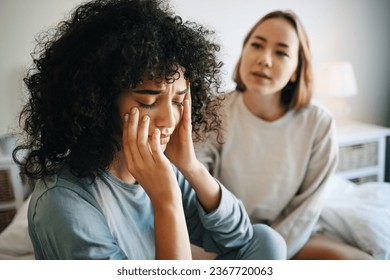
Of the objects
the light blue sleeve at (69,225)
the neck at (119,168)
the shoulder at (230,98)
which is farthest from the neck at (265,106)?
the light blue sleeve at (69,225)

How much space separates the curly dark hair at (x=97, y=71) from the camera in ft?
1.66

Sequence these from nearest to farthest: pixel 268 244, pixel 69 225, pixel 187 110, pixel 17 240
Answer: pixel 69 225 → pixel 187 110 → pixel 268 244 → pixel 17 240

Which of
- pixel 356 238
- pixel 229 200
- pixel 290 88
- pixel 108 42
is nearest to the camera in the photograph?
pixel 108 42

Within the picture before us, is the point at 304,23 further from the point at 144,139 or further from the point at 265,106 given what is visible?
the point at 144,139

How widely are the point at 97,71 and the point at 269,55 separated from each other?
473mm

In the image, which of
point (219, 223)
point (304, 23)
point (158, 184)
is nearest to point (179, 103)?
point (158, 184)

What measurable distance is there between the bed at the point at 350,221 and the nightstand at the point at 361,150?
0.03 meters

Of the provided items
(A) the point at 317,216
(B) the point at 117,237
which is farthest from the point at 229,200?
(A) the point at 317,216

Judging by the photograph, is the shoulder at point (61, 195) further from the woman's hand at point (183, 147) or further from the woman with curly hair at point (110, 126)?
the woman's hand at point (183, 147)

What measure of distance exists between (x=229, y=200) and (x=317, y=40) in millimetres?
498

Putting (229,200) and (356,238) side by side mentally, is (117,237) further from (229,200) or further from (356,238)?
(356,238)

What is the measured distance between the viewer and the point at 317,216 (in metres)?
0.90

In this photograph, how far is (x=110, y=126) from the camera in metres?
0.58

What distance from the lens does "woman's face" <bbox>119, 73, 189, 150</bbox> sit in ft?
1.73
